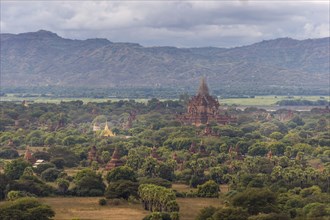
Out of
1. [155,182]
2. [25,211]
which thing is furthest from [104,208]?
[25,211]

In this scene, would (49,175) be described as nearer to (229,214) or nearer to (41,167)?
(41,167)

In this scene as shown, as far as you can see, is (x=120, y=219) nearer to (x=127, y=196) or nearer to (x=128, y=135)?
(x=127, y=196)

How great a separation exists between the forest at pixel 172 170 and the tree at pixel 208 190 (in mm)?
112

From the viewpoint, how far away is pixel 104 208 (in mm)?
78438

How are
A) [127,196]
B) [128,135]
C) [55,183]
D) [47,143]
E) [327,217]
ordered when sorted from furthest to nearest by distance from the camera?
[128,135]
[47,143]
[55,183]
[127,196]
[327,217]

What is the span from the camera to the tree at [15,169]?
9325 cm

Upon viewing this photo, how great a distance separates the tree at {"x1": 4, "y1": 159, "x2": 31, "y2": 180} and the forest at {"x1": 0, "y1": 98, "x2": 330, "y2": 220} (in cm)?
11

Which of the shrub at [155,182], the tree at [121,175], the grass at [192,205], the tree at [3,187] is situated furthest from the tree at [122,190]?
the tree at [3,187]

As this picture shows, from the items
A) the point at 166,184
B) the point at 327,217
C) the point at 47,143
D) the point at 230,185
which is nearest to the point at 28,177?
the point at 166,184

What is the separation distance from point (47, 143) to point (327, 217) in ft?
267

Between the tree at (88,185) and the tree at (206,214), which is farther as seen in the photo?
the tree at (88,185)

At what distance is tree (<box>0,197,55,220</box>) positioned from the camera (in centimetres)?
6581

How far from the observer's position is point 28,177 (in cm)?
8606

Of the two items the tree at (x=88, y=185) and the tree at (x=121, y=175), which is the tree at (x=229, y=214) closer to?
the tree at (x=88, y=185)
